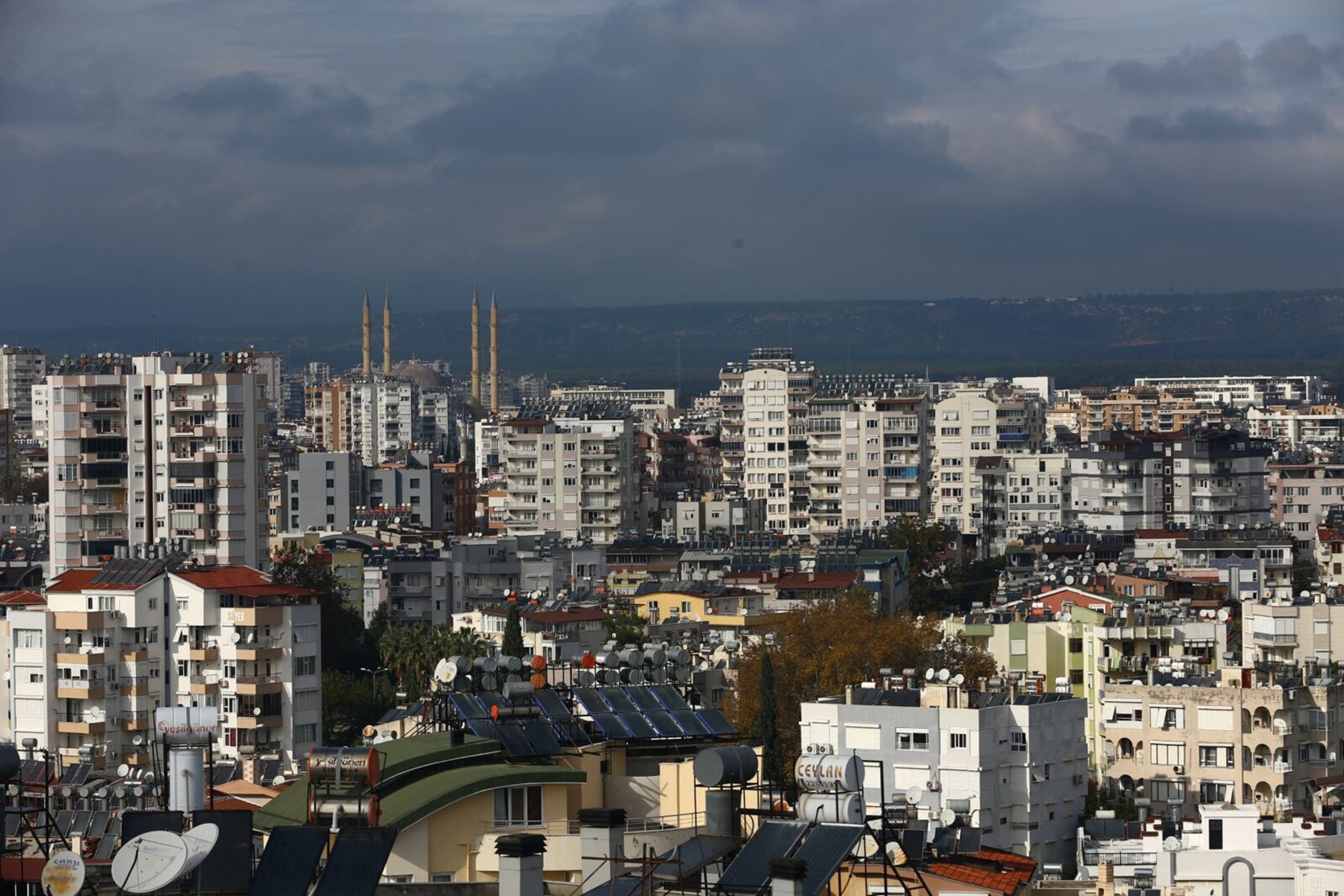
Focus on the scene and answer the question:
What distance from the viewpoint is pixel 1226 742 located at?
139 ft

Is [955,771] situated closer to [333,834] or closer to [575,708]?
[575,708]

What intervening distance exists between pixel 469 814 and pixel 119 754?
3297 cm

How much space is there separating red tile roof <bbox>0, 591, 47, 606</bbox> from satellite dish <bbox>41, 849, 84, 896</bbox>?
41.5 m

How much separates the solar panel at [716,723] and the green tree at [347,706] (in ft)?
99.0

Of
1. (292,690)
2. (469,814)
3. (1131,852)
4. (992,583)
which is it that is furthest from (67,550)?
(469,814)

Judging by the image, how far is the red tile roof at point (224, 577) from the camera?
54.3m

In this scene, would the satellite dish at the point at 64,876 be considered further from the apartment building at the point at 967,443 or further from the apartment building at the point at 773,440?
the apartment building at the point at 967,443

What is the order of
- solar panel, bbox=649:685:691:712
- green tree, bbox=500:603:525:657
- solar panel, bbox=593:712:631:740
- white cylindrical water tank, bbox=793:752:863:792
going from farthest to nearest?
green tree, bbox=500:603:525:657, solar panel, bbox=649:685:691:712, solar panel, bbox=593:712:631:740, white cylindrical water tank, bbox=793:752:863:792

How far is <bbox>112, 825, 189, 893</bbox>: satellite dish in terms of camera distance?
1591 centimetres

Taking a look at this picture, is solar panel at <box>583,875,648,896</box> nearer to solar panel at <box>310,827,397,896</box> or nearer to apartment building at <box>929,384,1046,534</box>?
solar panel at <box>310,827,397,896</box>

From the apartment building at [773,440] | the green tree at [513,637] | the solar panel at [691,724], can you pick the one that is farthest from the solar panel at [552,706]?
the apartment building at [773,440]

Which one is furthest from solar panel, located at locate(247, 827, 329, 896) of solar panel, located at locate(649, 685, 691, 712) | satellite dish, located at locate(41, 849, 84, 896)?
solar panel, located at locate(649, 685, 691, 712)

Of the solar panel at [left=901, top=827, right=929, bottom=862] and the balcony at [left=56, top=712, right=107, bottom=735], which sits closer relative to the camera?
the solar panel at [left=901, top=827, right=929, bottom=862]

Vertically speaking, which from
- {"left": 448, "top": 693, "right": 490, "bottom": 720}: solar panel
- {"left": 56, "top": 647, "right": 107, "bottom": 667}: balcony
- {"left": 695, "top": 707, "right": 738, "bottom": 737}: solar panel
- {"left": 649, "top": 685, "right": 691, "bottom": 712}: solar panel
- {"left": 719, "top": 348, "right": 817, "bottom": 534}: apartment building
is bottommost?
{"left": 56, "top": 647, "right": 107, "bottom": 667}: balcony
